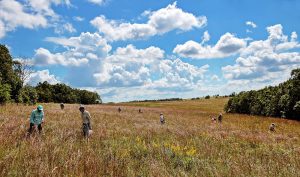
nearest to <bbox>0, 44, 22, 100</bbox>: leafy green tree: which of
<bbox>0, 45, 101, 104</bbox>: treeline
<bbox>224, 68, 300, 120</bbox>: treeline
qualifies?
<bbox>0, 45, 101, 104</bbox>: treeline

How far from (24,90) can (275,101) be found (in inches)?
1801

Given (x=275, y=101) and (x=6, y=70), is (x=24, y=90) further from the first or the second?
(x=275, y=101)

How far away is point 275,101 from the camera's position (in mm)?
63750

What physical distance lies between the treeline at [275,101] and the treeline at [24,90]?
4124 centimetres

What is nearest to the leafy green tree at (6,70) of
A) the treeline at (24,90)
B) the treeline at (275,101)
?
the treeline at (24,90)

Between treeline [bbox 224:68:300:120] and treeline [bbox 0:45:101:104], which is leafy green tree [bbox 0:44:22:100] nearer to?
treeline [bbox 0:45:101:104]

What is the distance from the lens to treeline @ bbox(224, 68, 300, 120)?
56.5 meters

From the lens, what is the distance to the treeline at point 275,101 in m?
56.5

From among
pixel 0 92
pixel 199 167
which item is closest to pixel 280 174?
pixel 199 167

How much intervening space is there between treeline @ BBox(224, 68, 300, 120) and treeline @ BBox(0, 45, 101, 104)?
41.2 metres

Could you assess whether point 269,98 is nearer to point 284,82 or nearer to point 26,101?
point 284,82

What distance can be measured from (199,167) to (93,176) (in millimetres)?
2852

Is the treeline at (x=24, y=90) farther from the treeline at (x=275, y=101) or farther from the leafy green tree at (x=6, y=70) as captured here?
the treeline at (x=275, y=101)

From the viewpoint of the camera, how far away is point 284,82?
→ 63.5 m
